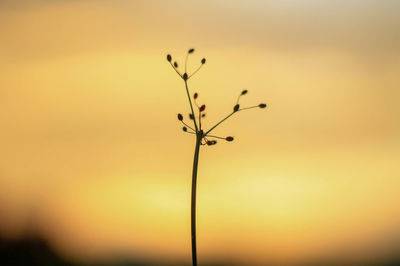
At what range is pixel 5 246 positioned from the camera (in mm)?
2088

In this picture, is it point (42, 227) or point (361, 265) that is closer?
point (361, 265)

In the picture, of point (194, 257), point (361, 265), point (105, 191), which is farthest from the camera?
point (105, 191)

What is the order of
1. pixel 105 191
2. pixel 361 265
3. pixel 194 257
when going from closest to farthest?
pixel 194 257 < pixel 361 265 < pixel 105 191

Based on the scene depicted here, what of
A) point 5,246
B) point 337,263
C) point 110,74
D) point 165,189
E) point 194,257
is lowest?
point 194,257

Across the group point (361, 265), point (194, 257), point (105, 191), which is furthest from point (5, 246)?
point (361, 265)

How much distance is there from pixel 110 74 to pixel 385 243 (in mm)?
1362

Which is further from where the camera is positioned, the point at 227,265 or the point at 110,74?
the point at 110,74

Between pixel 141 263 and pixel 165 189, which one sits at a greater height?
pixel 165 189

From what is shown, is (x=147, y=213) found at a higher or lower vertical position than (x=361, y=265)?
higher

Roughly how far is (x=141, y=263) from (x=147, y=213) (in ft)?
0.67

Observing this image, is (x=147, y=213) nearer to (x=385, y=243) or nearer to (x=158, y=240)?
(x=158, y=240)

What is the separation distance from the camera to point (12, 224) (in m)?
2.10

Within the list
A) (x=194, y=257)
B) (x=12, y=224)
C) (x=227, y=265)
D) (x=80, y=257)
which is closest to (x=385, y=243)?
(x=227, y=265)

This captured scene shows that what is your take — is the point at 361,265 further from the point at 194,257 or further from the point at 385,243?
the point at 194,257
